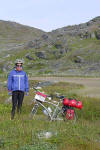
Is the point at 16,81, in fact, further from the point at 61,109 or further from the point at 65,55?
the point at 65,55

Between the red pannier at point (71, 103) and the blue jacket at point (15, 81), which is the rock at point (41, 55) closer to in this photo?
the red pannier at point (71, 103)

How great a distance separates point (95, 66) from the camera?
166 ft

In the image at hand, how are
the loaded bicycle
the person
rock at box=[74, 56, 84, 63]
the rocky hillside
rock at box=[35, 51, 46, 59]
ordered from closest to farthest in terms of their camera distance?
the person, the loaded bicycle, the rocky hillside, rock at box=[74, 56, 84, 63], rock at box=[35, 51, 46, 59]

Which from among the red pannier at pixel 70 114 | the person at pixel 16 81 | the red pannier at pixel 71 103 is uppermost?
the person at pixel 16 81

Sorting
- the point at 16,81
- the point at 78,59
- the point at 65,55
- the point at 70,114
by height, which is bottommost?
the point at 70,114

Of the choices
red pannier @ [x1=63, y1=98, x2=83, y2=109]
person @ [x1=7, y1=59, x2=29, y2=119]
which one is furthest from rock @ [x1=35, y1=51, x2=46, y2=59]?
person @ [x1=7, y1=59, x2=29, y2=119]

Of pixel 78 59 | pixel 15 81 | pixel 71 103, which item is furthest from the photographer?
pixel 78 59

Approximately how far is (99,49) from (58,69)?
12.7 metres

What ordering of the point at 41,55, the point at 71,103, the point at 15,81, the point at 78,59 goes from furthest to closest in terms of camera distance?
the point at 41,55 < the point at 78,59 < the point at 71,103 < the point at 15,81

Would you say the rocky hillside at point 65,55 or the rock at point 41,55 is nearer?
the rocky hillside at point 65,55

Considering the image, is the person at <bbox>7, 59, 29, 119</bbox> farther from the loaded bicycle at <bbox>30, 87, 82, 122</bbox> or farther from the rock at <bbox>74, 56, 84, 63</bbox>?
the rock at <bbox>74, 56, 84, 63</bbox>

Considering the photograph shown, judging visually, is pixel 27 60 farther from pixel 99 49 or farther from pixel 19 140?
pixel 19 140

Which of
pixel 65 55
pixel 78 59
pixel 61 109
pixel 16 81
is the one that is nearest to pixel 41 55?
pixel 65 55

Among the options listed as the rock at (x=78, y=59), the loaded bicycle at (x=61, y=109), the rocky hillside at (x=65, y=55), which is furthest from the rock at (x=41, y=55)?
the loaded bicycle at (x=61, y=109)
